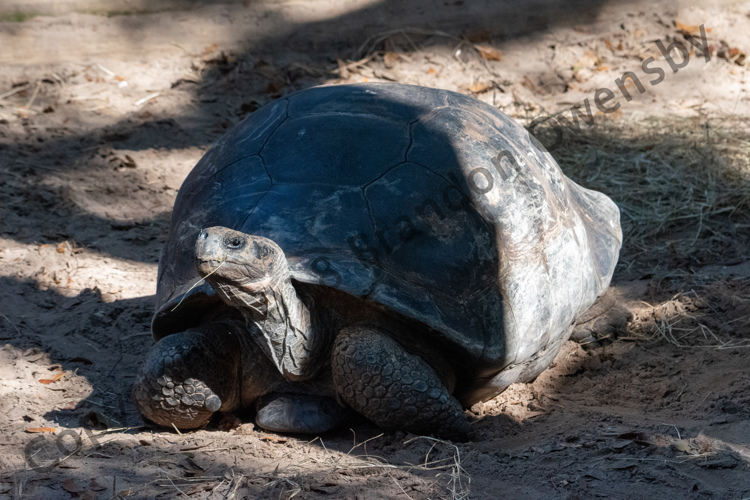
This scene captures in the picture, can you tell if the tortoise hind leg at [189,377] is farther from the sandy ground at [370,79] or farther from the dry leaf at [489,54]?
the dry leaf at [489,54]

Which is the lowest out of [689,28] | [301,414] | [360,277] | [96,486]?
[301,414]

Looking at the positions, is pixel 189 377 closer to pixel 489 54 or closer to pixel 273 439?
pixel 273 439

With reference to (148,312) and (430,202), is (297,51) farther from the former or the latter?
(430,202)

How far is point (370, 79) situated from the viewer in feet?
22.0

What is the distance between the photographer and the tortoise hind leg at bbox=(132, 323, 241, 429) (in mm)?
2752

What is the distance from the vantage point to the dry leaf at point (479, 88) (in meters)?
6.59

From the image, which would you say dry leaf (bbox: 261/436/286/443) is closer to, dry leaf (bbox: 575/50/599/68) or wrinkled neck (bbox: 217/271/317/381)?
wrinkled neck (bbox: 217/271/317/381)

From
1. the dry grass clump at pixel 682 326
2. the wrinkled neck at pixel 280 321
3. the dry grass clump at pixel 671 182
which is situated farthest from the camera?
the dry grass clump at pixel 671 182

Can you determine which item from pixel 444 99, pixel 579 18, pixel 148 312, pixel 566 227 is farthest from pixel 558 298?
pixel 579 18


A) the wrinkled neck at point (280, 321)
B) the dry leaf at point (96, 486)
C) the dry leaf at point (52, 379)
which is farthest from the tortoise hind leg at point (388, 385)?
the dry leaf at point (52, 379)

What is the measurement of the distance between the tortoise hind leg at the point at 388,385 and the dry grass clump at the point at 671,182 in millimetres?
2167

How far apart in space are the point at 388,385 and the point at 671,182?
11.5 ft

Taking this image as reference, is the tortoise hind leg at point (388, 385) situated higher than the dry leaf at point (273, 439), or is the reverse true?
the tortoise hind leg at point (388, 385)

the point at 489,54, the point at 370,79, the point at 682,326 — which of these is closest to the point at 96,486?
the point at 682,326
